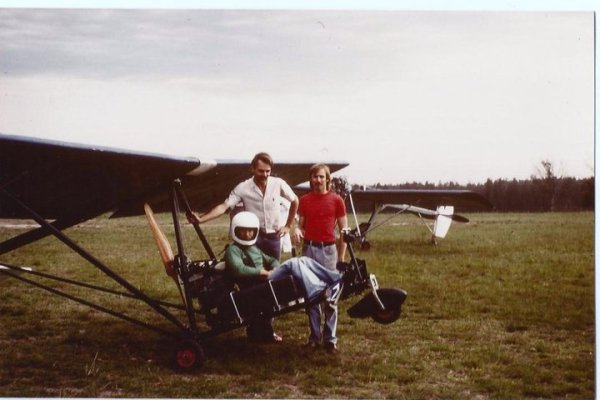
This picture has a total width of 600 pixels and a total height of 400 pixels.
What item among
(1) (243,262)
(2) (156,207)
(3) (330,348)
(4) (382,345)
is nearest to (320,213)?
(1) (243,262)

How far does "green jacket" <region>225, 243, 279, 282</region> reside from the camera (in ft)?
16.0

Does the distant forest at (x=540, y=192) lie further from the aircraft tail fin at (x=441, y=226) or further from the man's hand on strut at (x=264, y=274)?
the aircraft tail fin at (x=441, y=226)

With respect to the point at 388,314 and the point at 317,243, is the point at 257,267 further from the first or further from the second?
the point at 388,314

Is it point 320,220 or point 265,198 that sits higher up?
point 265,198

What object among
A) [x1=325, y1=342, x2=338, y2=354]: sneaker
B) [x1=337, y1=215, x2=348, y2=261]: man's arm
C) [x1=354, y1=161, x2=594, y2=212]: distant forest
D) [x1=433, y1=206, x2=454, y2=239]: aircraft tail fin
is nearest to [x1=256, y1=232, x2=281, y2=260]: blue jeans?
[x1=337, y1=215, x2=348, y2=261]: man's arm

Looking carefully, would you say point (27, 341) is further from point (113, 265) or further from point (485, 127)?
point (485, 127)

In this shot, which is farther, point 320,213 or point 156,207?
point 156,207

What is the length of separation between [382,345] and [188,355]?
1.65 metres

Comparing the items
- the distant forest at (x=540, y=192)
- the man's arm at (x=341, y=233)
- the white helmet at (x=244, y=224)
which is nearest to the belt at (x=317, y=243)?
the man's arm at (x=341, y=233)

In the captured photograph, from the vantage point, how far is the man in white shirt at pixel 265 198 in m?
5.27

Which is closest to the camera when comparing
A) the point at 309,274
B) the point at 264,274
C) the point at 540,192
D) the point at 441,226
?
the point at 309,274

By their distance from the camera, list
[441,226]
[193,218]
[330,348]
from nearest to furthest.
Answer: [193,218]
[330,348]
[441,226]

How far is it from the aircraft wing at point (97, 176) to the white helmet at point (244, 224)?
52 cm

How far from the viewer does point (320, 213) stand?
5.15m
